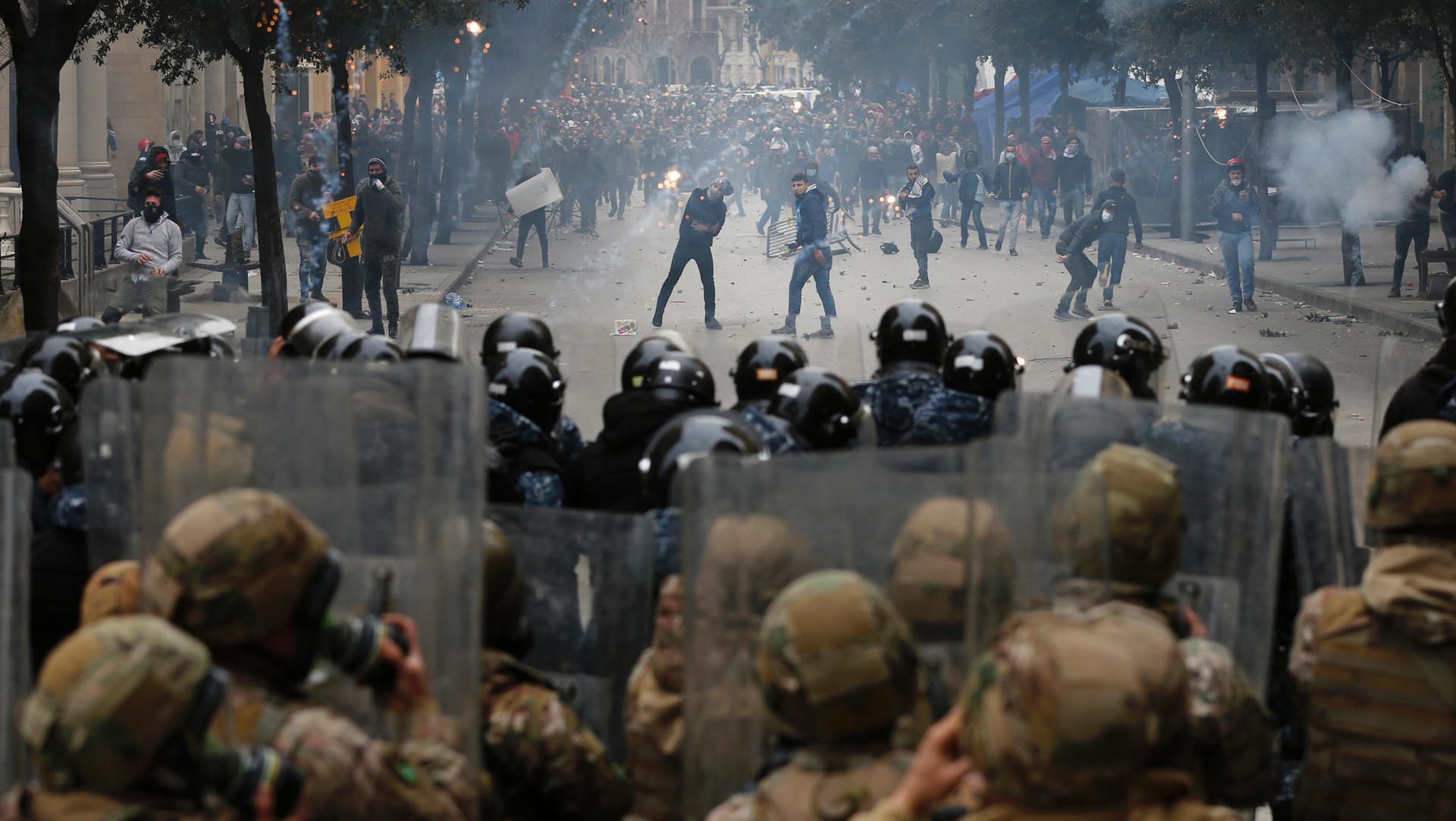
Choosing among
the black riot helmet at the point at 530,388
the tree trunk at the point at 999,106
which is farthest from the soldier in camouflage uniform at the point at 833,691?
the tree trunk at the point at 999,106

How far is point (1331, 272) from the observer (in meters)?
23.5

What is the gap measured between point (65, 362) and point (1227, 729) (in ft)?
13.0

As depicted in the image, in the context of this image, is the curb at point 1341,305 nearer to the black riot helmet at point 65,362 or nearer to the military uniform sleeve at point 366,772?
the black riot helmet at point 65,362

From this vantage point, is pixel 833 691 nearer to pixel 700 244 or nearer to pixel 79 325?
pixel 79 325

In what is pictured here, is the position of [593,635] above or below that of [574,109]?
below

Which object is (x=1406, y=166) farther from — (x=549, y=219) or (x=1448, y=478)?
(x=1448, y=478)

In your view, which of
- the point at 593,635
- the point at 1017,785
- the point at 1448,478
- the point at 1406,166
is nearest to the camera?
the point at 1017,785

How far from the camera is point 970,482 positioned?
3.03 m

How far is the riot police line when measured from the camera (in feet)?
8.54

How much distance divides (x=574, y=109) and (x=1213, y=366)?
3796 centimetres

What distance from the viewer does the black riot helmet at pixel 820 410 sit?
16.7 ft

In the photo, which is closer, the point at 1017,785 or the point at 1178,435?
the point at 1017,785

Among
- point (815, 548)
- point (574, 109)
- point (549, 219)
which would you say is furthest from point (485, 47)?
point (815, 548)

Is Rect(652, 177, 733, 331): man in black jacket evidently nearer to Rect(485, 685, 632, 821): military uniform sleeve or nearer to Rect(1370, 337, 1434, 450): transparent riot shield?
Rect(1370, 337, 1434, 450): transparent riot shield
